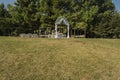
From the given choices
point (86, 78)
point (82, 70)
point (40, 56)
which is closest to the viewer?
point (86, 78)

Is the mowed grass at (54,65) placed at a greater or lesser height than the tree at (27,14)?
lesser

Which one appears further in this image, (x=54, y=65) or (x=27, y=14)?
(x=27, y=14)

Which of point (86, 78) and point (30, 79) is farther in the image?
point (86, 78)

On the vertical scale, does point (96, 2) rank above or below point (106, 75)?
above

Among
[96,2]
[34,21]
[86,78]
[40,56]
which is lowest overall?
[86,78]

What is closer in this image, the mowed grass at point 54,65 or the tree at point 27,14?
the mowed grass at point 54,65

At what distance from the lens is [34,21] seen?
38.6 meters

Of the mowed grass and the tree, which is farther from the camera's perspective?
the tree

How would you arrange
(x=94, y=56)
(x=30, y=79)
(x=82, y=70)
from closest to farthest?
(x=30, y=79), (x=82, y=70), (x=94, y=56)

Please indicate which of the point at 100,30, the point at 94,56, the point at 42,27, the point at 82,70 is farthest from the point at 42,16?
the point at 82,70

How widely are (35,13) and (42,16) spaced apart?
2.50 meters

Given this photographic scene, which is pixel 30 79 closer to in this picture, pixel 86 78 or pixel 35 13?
pixel 86 78

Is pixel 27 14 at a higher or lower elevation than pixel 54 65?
higher

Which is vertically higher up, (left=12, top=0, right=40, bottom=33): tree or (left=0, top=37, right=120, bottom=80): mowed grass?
(left=12, top=0, right=40, bottom=33): tree
